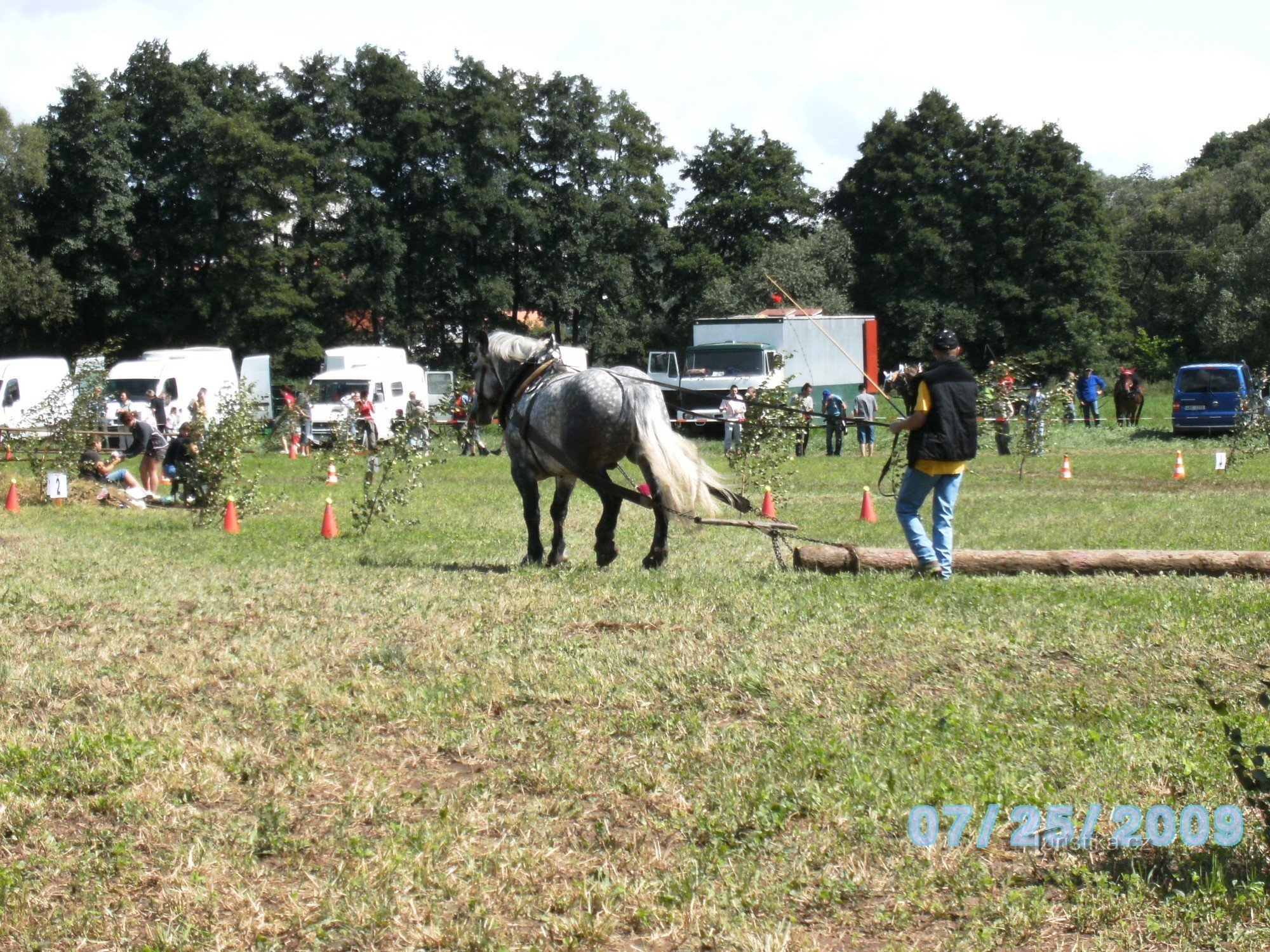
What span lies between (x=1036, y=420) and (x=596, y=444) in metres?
15.6

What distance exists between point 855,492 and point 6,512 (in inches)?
493

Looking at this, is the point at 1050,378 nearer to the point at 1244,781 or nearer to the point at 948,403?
the point at 948,403

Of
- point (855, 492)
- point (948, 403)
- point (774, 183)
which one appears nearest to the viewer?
point (948, 403)

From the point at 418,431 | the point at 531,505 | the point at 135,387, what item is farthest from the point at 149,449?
the point at 135,387

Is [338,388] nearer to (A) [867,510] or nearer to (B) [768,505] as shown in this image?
(B) [768,505]

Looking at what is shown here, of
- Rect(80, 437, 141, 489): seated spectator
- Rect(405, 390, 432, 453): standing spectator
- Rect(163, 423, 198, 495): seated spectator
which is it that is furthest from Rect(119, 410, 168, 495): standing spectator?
Rect(405, 390, 432, 453): standing spectator

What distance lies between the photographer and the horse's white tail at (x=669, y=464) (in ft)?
33.0

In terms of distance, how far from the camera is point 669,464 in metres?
10.1

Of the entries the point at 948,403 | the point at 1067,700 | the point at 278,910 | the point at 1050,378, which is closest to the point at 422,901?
the point at 278,910

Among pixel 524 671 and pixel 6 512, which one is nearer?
pixel 524 671

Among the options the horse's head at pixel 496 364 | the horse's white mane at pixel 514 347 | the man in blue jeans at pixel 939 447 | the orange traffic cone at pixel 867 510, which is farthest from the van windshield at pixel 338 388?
the man in blue jeans at pixel 939 447

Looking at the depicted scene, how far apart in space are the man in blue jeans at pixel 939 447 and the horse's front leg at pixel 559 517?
119 inches

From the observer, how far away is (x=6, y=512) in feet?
61.2
